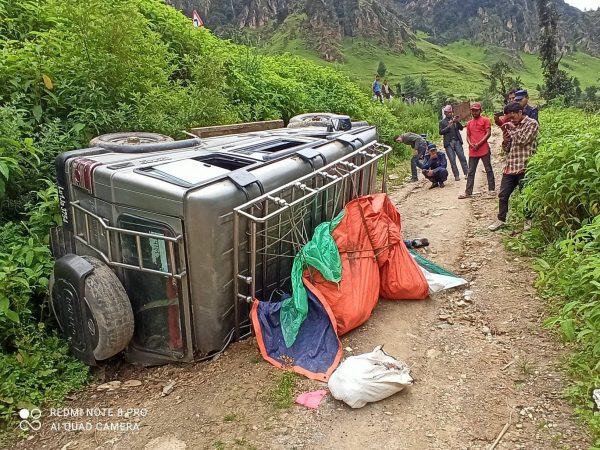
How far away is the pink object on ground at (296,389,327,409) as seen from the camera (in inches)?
137

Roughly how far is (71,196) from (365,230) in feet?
8.62

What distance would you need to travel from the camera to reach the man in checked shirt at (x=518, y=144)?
20.6ft

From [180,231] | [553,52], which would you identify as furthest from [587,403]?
[553,52]

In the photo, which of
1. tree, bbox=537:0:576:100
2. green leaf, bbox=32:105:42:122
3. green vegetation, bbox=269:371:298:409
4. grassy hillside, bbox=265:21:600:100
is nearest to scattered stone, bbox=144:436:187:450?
green vegetation, bbox=269:371:298:409

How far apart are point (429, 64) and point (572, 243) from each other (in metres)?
62.2

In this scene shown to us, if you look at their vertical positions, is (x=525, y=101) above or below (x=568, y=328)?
above

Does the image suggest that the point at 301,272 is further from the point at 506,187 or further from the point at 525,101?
the point at 525,101

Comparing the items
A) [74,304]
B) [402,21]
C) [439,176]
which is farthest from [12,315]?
[402,21]

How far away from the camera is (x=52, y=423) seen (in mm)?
3689

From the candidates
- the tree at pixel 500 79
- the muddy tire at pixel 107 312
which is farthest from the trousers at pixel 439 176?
the tree at pixel 500 79

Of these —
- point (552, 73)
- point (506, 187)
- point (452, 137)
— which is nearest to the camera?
point (506, 187)

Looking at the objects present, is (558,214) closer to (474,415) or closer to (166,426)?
(474,415)

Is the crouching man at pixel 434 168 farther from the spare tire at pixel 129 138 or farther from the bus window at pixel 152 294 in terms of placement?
the bus window at pixel 152 294

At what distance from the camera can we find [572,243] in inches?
Result: 191
